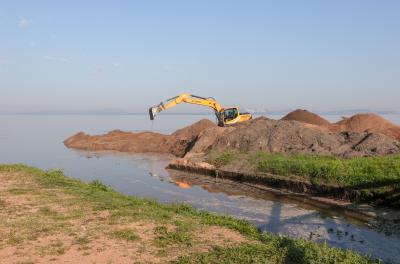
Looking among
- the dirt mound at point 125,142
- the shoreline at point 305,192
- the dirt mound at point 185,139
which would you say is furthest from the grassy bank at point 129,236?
the dirt mound at point 125,142

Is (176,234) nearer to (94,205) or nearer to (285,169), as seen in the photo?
(94,205)

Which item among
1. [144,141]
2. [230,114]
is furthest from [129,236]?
[144,141]

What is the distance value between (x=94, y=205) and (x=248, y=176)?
11.1 metres

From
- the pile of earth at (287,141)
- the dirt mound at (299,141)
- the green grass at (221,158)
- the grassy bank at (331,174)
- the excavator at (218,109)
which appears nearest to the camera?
the grassy bank at (331,174)

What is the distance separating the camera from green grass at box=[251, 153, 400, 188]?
55.7 ft

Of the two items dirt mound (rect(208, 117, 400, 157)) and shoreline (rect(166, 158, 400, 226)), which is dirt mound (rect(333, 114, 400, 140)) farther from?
shoreline (rect(166, 158, 400, 226))

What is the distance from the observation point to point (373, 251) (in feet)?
36.0

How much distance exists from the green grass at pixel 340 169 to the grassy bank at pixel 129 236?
779cm

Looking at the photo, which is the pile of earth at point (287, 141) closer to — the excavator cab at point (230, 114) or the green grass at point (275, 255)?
the excavator cab at point (230, 114)

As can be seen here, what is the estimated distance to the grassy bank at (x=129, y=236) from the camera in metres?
8.39

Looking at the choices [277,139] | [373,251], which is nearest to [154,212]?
[373,251]

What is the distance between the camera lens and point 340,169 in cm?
1852

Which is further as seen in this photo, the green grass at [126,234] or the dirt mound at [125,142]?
the dirt mound at [125,142]

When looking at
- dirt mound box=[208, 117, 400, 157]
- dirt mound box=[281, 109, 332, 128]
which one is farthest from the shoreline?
dirt mound box=[281, 109, 332, 128]
